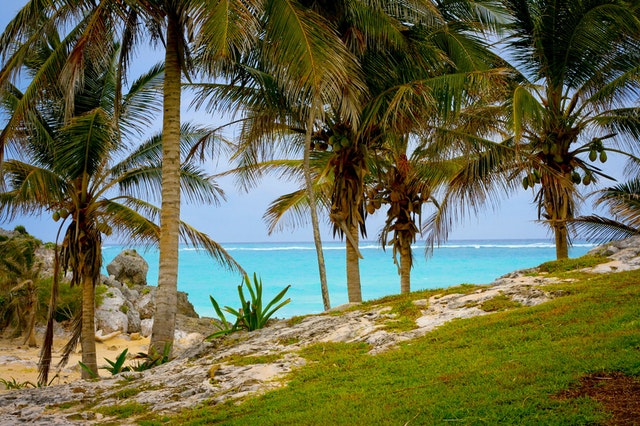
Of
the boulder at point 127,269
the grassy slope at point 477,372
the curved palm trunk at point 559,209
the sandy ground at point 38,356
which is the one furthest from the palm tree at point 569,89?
the boulder at point 127,269

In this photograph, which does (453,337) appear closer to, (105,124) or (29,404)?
(29,404)

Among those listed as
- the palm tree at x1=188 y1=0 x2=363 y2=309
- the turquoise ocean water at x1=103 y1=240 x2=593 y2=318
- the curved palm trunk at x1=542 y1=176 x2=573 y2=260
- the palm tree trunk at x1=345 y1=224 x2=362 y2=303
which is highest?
the palm tree at x1=188 y1=0 x2=363 y2=309

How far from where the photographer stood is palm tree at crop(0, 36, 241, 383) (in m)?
12.6

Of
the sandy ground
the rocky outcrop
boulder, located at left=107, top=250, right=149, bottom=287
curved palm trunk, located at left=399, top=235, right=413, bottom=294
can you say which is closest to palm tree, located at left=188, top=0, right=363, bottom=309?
curved palm trunk, located at left=399, top=235, right=413, bottom=294

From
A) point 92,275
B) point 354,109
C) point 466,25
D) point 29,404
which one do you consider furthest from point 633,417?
point 92,275

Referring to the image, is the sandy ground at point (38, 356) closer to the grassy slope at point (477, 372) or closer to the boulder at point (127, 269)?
the boulder at point (127, 269)

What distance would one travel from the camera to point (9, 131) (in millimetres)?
10211

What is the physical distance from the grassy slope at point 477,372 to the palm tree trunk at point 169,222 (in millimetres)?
3559

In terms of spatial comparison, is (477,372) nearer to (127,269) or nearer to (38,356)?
(38,356)

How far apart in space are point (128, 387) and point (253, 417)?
2805 mm

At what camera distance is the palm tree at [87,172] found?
12.6 meters

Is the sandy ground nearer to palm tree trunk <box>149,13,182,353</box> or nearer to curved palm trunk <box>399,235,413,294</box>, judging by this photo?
palm tree trunk <box>149,13,182,353</box>

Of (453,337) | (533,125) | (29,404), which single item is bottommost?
(29,404)

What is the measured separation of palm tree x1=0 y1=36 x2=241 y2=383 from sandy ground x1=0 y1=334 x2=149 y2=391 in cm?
306
